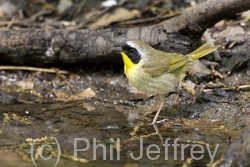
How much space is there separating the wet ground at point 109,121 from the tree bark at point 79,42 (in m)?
0.30

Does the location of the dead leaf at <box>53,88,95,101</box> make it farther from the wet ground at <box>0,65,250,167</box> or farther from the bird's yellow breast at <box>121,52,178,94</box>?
the bird's yellow breast at <box>121,52,178,94</box>

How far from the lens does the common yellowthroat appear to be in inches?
219

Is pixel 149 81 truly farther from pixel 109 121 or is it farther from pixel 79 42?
pixel 79 42

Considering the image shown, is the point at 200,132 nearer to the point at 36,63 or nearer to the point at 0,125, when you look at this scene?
the point at 0,125

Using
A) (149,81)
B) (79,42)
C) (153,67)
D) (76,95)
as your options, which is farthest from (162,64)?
(79,42)

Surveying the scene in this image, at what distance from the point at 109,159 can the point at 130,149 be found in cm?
29

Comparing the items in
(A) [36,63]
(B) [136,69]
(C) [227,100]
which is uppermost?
(A) [36,63]

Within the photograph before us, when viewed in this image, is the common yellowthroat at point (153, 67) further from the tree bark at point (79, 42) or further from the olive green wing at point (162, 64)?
the tree bark at point (79, 42)

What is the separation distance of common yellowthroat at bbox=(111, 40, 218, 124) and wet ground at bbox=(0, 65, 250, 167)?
374mm

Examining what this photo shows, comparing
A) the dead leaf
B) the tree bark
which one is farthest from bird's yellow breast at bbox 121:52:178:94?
the dead leaf

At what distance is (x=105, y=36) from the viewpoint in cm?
683

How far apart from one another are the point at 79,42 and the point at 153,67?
67.1 inches

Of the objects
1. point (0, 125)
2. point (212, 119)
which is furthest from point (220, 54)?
point (0, 125)

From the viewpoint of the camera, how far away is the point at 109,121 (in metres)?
5.40
